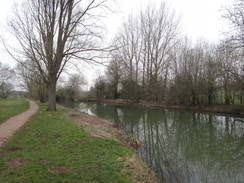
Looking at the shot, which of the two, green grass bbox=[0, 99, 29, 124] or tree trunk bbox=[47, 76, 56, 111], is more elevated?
tree trunk bbox=[47, 76, 56, 111]

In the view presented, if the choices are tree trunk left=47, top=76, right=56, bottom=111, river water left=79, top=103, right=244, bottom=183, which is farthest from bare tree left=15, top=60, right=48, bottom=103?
river water left=79, top=103, right=244, bottom=183

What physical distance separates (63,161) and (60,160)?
12cm

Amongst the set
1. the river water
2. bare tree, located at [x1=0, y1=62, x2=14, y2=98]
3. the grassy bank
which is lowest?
the river water

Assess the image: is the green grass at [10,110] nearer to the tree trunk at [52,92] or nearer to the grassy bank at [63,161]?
the tree trunk at [52,92]

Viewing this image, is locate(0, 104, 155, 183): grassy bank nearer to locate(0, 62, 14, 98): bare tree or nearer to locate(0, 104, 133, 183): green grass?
locate(0, 104, 133, 183): green grass

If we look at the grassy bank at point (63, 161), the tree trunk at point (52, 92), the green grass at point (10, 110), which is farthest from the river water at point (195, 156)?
the green grass at point (10, 110)

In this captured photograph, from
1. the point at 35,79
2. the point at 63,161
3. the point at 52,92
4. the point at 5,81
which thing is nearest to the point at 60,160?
the point at 63,161

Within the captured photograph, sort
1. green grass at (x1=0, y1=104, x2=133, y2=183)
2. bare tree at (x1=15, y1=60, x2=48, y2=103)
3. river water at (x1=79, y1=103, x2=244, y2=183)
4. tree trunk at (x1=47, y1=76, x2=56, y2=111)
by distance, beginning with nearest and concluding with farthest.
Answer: green grass at (x1=0, y1=104, x2=133, y2=183) < river water at (x1=79, y1=103, x2=244, y2=183) < tree trunk at (x1=47, y1=76, x2=56, y2=111) < bare tree at (x1=15, y1=60, x2=48, y2=103)

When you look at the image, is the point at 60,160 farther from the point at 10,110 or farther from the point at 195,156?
the point at 10,110

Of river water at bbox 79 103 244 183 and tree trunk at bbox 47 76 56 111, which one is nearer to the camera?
river water at bbox 79 103 244 183

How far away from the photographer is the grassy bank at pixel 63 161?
11.7 feet

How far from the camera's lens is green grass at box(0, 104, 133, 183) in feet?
11.6

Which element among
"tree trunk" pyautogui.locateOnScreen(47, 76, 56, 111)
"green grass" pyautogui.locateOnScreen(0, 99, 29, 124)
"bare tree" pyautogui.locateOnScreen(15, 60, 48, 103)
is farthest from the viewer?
"bare tree" pyautogui.locateOnScreen(15, 60, 48, 103)

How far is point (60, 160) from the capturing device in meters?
4.36
